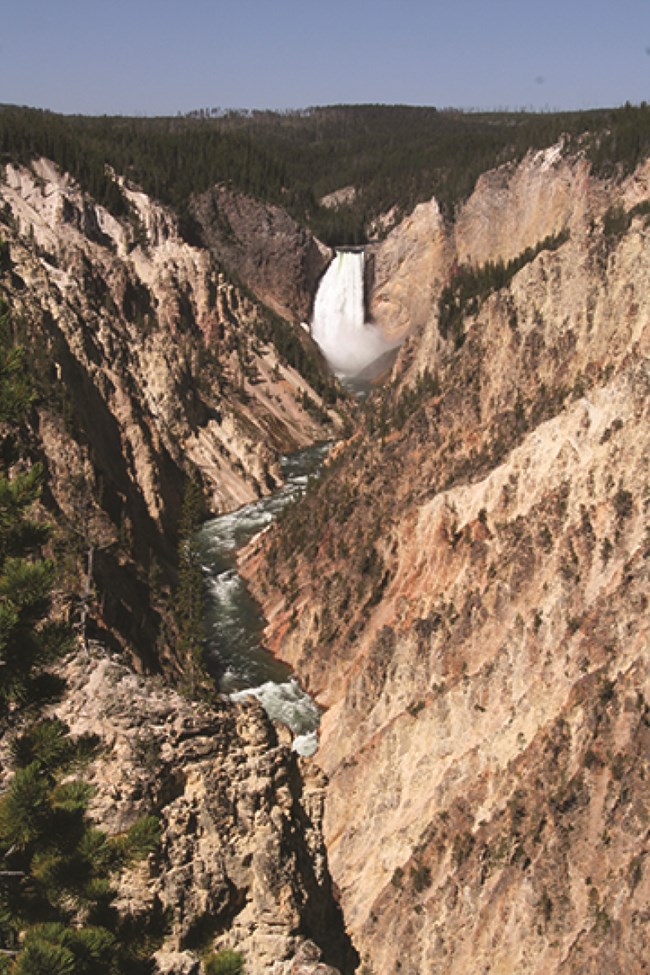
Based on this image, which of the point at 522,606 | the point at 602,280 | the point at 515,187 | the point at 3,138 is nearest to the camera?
the point at 522,606

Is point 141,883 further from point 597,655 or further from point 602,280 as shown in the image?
point 602,280

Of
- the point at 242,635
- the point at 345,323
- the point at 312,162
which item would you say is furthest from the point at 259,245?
the point at 242,635

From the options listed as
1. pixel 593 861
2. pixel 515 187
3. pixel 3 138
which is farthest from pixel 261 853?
pixel 515 187

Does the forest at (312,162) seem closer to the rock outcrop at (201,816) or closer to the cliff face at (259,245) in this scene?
the cliff face at (259,245)

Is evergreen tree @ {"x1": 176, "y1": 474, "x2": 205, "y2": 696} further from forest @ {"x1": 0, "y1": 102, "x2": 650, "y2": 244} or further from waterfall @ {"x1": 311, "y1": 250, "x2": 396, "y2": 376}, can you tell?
waterfall @ {"x1": 311, "y1": 250, "x2": 396, "y2": 376}

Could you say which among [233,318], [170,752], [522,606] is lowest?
[522,606]
